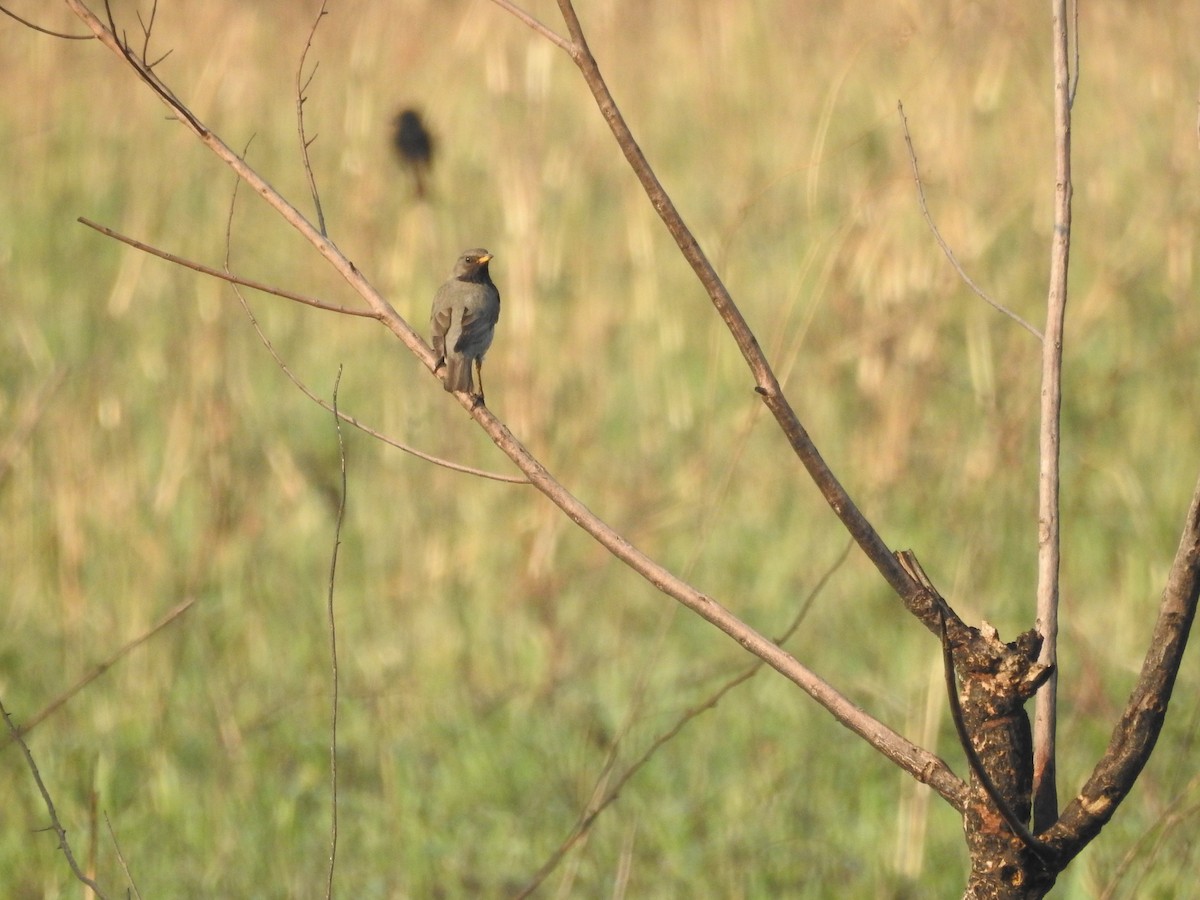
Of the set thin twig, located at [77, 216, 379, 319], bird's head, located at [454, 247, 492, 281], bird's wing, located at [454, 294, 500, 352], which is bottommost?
thin twig, located at [77, 216, 379, 319]

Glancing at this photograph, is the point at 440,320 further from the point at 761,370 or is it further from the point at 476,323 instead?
the point at 761,370

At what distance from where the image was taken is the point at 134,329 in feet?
20.5

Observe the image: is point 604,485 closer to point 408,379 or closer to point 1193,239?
point 408,379

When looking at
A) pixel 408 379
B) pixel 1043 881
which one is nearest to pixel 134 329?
pixel 408 379

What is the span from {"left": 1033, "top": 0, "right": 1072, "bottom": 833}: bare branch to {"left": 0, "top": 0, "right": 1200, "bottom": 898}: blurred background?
2.49 ft

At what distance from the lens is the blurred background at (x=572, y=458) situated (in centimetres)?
368

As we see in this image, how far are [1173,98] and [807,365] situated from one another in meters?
1.90

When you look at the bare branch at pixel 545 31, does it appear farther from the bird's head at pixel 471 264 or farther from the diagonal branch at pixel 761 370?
the bird's head at pixel 471 264

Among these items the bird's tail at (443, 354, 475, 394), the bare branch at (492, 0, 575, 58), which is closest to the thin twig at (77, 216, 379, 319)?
the bare branch at (492, 0, 575, 58)

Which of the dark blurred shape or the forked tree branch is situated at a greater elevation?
the dark blurred shape

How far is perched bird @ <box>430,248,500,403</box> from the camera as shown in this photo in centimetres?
378

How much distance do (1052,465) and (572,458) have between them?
3454 millimetres

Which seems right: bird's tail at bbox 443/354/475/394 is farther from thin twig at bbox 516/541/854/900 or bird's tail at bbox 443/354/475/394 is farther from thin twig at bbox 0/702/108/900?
thin twig at bbox 0/702/108/900

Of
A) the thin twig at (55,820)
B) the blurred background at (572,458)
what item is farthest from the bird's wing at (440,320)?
the thin twig at (55,820)
